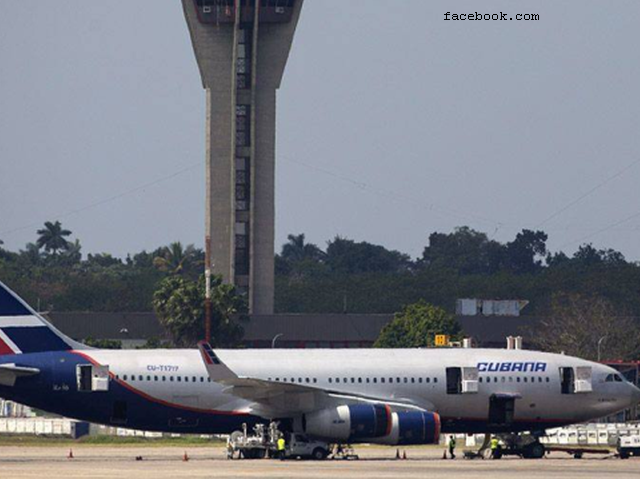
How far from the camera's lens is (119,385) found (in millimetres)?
67750

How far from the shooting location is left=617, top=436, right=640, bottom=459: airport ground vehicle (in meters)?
68.4

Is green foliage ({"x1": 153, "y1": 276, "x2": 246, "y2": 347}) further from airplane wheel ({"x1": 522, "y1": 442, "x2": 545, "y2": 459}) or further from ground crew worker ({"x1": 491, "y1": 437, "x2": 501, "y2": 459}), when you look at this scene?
ground crew worker ({"x1": 491, "y1": 437, "x2": 501, "y2": 459})

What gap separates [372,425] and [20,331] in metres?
14.5

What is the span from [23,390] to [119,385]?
3.76m

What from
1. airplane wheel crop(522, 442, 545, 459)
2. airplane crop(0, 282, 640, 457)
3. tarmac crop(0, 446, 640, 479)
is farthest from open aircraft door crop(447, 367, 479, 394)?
airplane wheel crop(522, 442, 545, 459)

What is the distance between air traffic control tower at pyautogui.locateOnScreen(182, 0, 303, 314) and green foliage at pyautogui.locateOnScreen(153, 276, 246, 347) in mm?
18406

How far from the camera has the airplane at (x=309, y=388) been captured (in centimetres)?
6719

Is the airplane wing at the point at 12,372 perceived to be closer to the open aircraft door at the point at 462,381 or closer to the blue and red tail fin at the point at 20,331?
the blue and red tail fin at the point at 20,331

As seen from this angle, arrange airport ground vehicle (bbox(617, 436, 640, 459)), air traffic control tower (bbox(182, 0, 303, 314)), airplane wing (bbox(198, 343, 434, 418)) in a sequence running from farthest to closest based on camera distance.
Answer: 1. air traffic control tower (bbox(182, 0, 303, 314))
2. airport ground vehicle (bbox(617, 436, 640, 459))
3. airplane wing (bbox(198, 343, 434, 418))

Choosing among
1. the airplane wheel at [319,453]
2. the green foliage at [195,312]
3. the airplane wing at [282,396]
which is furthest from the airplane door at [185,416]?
the green foliage at [195,312]

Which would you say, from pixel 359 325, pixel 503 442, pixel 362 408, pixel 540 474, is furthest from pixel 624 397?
pixel 359 325

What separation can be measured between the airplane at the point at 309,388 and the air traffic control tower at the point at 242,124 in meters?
86.2

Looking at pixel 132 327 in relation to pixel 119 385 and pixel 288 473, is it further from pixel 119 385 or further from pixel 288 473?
pixel 288 473

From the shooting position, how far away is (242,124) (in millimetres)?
156625
